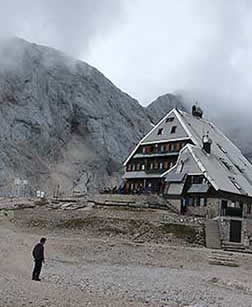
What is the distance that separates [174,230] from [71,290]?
24.6m

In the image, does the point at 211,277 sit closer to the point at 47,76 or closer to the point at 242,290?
the point at 242,290

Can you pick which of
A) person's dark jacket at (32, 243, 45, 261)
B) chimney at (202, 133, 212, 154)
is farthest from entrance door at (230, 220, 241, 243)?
person's dark jacket at (32, 243, 45, 261)

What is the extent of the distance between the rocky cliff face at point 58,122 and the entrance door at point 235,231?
2029 inches

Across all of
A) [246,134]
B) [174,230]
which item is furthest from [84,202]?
[246,134]

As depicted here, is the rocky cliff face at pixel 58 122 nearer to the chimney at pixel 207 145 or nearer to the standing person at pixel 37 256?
the chimney at pixel 207 145

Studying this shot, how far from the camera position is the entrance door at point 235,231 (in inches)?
2077

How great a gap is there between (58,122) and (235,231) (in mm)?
71847

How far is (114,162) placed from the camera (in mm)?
119125

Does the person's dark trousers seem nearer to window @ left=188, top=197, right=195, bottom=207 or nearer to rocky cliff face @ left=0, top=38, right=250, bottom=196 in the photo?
window @ left=188, top=197, right=195, bottom=207

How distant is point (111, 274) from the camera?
1230 inches

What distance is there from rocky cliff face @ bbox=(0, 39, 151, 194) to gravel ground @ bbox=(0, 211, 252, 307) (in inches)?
2277

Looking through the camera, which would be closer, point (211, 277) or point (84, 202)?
point (211, 277)

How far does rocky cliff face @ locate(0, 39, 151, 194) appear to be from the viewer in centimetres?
10619

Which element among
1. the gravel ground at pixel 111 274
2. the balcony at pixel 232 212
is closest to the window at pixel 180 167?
the balcony at pixel 232 212
